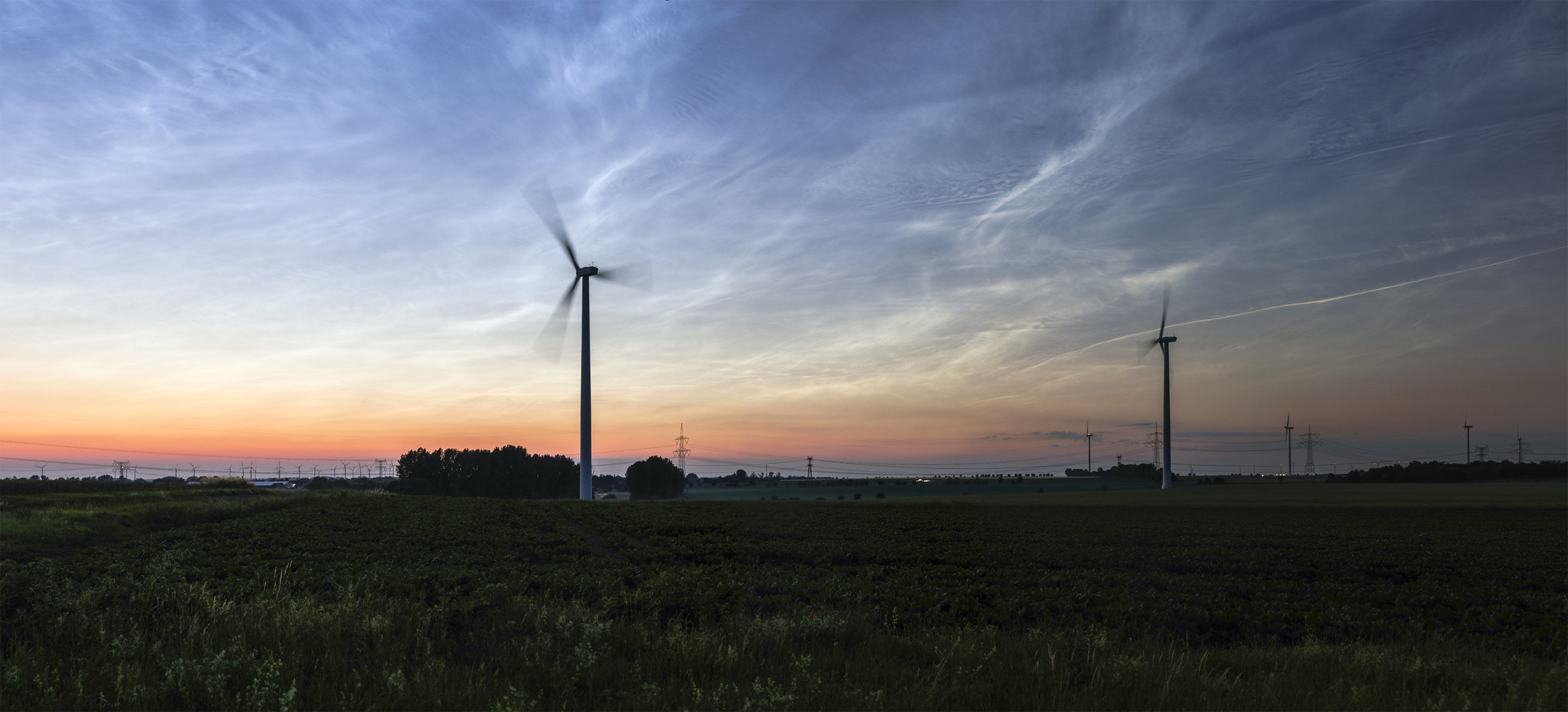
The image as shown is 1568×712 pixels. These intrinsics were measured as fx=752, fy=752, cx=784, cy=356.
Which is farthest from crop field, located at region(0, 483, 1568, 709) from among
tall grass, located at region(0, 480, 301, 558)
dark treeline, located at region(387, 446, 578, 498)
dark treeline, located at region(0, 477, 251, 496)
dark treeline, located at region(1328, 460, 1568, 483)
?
dark treeline, located at region(1328, 460, 1568, 483)

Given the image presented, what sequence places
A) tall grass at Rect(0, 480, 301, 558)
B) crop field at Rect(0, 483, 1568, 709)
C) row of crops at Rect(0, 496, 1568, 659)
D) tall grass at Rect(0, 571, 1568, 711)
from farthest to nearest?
tall grass at Rect(0, 480, 301, 558)
row of crops at Rect(0, 496, 1568, 659)
crop field at Rect(0, 483, 1568, 709)
tall grass at Rect(0, 571, 1568, 711)

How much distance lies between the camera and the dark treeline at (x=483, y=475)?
531ft

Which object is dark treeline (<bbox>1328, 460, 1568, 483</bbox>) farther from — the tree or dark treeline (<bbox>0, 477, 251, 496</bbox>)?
dark treeline (<bbox>0, 477, 251, 496</bbox>)

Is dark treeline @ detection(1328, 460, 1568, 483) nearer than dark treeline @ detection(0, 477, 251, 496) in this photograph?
No

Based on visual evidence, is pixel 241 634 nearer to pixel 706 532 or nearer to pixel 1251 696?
pixel 1251 696

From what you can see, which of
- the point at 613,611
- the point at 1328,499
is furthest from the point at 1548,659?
the point at 1328,499

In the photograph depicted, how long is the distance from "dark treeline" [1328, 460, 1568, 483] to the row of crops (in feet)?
426

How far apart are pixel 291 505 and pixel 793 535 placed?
50.4m

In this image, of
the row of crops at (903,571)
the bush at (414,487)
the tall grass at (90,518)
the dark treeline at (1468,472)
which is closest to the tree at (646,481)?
the bush at (414,487)

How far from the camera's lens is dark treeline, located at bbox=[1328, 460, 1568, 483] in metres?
148

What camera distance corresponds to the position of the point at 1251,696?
27.4ft

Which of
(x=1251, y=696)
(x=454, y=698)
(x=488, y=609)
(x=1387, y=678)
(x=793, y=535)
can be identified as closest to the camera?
(x=454, y=698)

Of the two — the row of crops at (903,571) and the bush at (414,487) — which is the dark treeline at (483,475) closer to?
the bush at (414,487)

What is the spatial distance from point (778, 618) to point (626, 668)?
3217 mm
